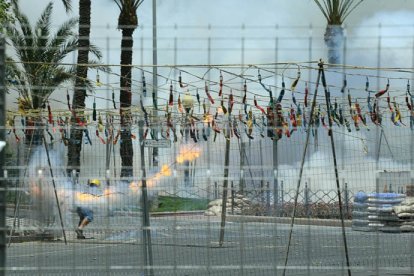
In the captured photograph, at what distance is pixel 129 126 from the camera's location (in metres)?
8.26

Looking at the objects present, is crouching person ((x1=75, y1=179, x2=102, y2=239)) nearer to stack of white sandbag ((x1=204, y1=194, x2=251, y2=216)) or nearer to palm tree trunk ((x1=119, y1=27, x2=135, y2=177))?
palm tree trunk ((x1=119, y1=27, x2=135, y2=177))

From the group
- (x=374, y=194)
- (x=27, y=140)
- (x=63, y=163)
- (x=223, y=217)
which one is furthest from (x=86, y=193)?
(x=374, y=194)

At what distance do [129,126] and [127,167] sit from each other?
123cm

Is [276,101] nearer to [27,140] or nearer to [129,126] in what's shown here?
[129,126]

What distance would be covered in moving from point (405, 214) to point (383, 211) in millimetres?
263

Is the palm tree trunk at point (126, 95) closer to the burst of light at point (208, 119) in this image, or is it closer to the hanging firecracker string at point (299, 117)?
the burst of light at point (208, 119)

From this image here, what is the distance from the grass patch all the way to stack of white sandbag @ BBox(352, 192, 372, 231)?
1426 mm

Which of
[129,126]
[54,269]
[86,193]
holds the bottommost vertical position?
[54,269]

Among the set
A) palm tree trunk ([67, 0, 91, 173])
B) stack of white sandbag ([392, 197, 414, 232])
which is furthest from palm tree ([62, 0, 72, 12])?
stack of white sandbag ([392, 197, 414, 232])

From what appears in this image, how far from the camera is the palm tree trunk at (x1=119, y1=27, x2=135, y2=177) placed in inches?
277

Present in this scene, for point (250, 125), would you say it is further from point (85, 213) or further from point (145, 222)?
point (85, 213)

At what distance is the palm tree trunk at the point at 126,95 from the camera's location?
7035 mm

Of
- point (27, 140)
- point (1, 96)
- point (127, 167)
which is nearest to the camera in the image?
point (1, 96)

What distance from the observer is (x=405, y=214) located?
8.00 m
